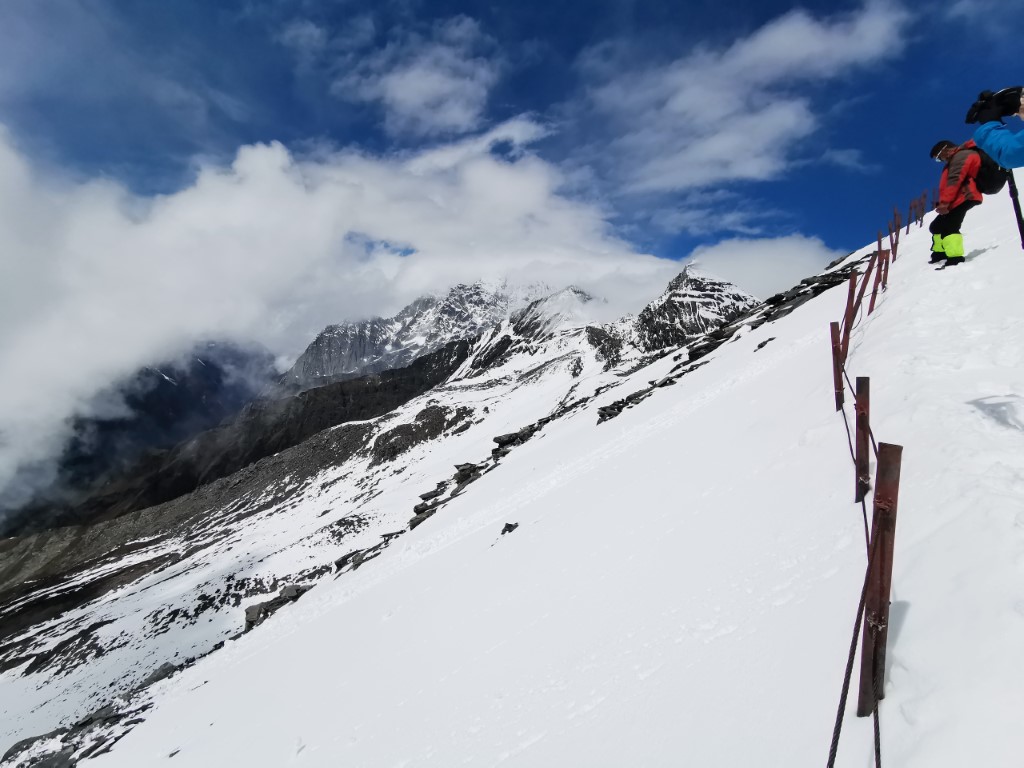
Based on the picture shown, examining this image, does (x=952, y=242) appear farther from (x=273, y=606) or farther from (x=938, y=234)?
(x=273, y=606)

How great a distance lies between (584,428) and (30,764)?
31260mm

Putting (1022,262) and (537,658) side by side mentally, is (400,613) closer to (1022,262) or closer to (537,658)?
(537,658)

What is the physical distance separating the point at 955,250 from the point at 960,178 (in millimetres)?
3024

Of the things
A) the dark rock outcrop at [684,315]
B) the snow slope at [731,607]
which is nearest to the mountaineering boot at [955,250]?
the snow slope at [731,607]

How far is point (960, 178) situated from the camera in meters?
11.0

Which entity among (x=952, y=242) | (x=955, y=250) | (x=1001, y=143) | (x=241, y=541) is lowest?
(x=241, y=541)

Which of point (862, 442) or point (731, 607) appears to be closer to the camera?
point (731, 607)

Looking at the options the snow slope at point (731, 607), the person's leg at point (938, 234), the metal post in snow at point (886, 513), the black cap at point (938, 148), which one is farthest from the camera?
the person's leg at point (938, 234)

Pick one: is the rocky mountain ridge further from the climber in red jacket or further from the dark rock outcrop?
the climber in red jacket

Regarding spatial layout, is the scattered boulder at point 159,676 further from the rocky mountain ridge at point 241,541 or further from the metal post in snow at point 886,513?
the metal post in snow at point 886,513

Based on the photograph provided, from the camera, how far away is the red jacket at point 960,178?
34.6ft

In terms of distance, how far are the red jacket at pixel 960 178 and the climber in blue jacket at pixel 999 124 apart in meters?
6.23

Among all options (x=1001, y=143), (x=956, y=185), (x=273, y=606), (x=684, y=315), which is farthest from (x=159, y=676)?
(x=684, y=315)

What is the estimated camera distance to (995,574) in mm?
3512
